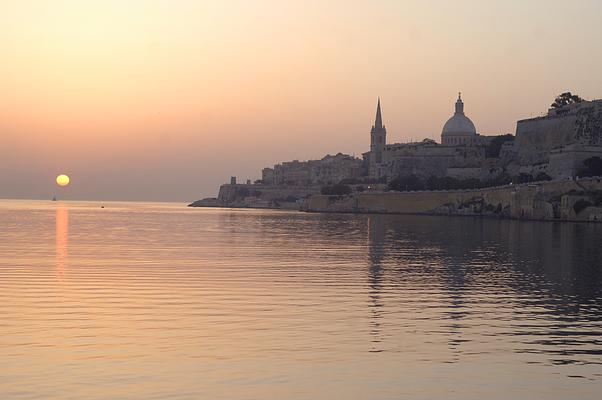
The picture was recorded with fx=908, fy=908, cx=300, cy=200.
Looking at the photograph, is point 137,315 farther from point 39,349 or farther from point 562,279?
point 562,279

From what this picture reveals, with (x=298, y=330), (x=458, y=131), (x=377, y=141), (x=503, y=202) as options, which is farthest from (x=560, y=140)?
(x=298, y=330)

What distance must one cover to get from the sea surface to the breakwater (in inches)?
1616

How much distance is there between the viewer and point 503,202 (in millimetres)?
77688

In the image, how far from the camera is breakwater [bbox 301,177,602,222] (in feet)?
212

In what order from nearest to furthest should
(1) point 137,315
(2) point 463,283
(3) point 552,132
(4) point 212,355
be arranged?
1. (4) point 212,355
2. (1) point 137,315
3. (2) point 463,283
4. (3) point 552,132

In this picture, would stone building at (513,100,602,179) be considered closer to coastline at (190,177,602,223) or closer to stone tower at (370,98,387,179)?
coastline at (190,177,602,223)

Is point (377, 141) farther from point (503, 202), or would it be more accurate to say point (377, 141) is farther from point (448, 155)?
point (503, 202)

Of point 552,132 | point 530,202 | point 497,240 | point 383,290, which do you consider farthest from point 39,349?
point 552,132

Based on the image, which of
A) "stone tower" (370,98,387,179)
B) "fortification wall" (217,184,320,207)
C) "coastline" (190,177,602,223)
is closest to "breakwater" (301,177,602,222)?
"coastline" (190,177,602,223)

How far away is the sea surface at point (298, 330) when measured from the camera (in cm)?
959

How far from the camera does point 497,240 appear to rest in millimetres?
40500

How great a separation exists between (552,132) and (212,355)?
268ft

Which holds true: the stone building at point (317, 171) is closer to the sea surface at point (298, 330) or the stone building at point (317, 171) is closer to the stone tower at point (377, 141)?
the stone tower at point (377, 141)

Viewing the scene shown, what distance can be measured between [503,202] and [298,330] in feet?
220
